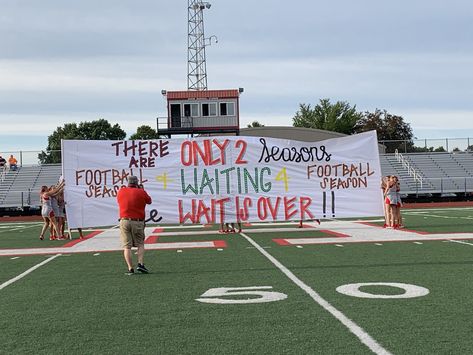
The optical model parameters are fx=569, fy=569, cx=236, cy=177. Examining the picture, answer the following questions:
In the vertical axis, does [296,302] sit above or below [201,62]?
below

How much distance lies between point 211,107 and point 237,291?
3674cm

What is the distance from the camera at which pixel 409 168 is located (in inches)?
1599

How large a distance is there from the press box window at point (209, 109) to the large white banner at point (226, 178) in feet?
90.4

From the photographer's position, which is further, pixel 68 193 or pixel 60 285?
pixel 68 193

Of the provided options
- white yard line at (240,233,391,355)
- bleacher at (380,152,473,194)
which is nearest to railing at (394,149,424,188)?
bleacher at (380,152,473,194)

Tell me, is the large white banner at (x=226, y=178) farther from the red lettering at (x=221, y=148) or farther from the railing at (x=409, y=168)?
the railing at (x=409, y=168)

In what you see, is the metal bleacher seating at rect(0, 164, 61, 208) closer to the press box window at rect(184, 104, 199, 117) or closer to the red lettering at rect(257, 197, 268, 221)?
the press box window at rect(184, 104, 199, 117)

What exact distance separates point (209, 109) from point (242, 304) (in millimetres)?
37460

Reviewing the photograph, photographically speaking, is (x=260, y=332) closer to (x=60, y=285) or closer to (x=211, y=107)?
(x=60, y=285)

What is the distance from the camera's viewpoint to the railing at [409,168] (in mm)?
38219

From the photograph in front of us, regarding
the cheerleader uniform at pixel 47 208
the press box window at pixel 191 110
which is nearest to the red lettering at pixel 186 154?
the cheerleader uniform at pixel 47 208

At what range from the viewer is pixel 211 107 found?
4312cm

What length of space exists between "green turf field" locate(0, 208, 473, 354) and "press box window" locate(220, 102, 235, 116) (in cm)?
3269

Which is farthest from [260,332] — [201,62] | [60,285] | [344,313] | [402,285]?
[201,62]
